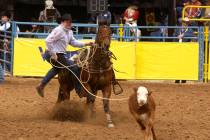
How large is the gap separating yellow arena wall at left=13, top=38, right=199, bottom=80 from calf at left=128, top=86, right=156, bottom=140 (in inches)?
363

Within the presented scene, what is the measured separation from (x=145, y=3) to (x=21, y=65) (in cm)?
816

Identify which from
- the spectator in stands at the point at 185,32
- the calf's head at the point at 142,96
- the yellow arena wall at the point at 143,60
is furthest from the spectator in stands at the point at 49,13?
the calf's head at the point at 142,96

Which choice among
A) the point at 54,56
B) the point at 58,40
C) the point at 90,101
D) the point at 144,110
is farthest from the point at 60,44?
the point at 144,110

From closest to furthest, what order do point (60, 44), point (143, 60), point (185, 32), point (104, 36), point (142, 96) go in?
1. point (142, 96)
2. point (104, 36)
3. point (60, 44)
4. point (143, 60)
5. point (185, 32)

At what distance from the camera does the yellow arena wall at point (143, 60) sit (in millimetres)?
18625

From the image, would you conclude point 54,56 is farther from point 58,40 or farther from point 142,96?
point 142,96

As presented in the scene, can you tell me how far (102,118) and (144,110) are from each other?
101 inches

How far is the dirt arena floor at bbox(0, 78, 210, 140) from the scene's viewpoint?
9703mm

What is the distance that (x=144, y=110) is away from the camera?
364 inches

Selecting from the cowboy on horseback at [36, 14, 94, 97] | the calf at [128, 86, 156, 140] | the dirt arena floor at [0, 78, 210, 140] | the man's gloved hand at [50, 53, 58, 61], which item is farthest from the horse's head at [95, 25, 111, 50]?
the calf at [128, 86, 156, 140]

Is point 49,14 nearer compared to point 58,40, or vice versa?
point 58,40

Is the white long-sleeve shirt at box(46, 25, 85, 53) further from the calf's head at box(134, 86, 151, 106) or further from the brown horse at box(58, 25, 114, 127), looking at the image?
the calf's head at box(134, 86, 151, 106)

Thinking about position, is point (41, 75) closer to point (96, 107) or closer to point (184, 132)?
point (96, 107)

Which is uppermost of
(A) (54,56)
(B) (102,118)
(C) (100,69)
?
(A) (54,56)
